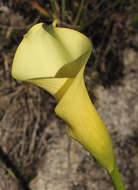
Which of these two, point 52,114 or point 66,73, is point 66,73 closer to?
point 66,73

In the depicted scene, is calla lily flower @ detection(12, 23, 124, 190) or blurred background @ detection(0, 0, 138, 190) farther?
blurred background @ detection(0, 0, 138, 190)

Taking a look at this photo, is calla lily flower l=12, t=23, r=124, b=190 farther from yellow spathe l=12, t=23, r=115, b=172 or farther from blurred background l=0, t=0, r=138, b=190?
blurred background l=0, t=0, r=138, b=190

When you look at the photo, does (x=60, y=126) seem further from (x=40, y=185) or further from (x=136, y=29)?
(x=136, y=29)

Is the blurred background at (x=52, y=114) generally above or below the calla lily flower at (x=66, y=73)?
below

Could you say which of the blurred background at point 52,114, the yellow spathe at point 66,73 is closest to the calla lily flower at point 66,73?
the yellow spathe at point 66,73

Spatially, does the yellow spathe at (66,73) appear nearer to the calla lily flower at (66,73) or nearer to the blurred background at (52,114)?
the calla lily flower at (66,73)

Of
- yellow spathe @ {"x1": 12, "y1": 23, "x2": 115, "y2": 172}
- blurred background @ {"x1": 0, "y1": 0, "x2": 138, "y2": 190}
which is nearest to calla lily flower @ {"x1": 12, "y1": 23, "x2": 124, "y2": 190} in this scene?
yellow spathe @ {"x1": 12, "y1": 23, "x2": 115, "y2": 172}

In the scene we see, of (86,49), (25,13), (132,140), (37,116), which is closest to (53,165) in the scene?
(37,116)

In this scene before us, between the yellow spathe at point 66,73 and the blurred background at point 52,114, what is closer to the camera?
the yellow spathe at point 66,73
